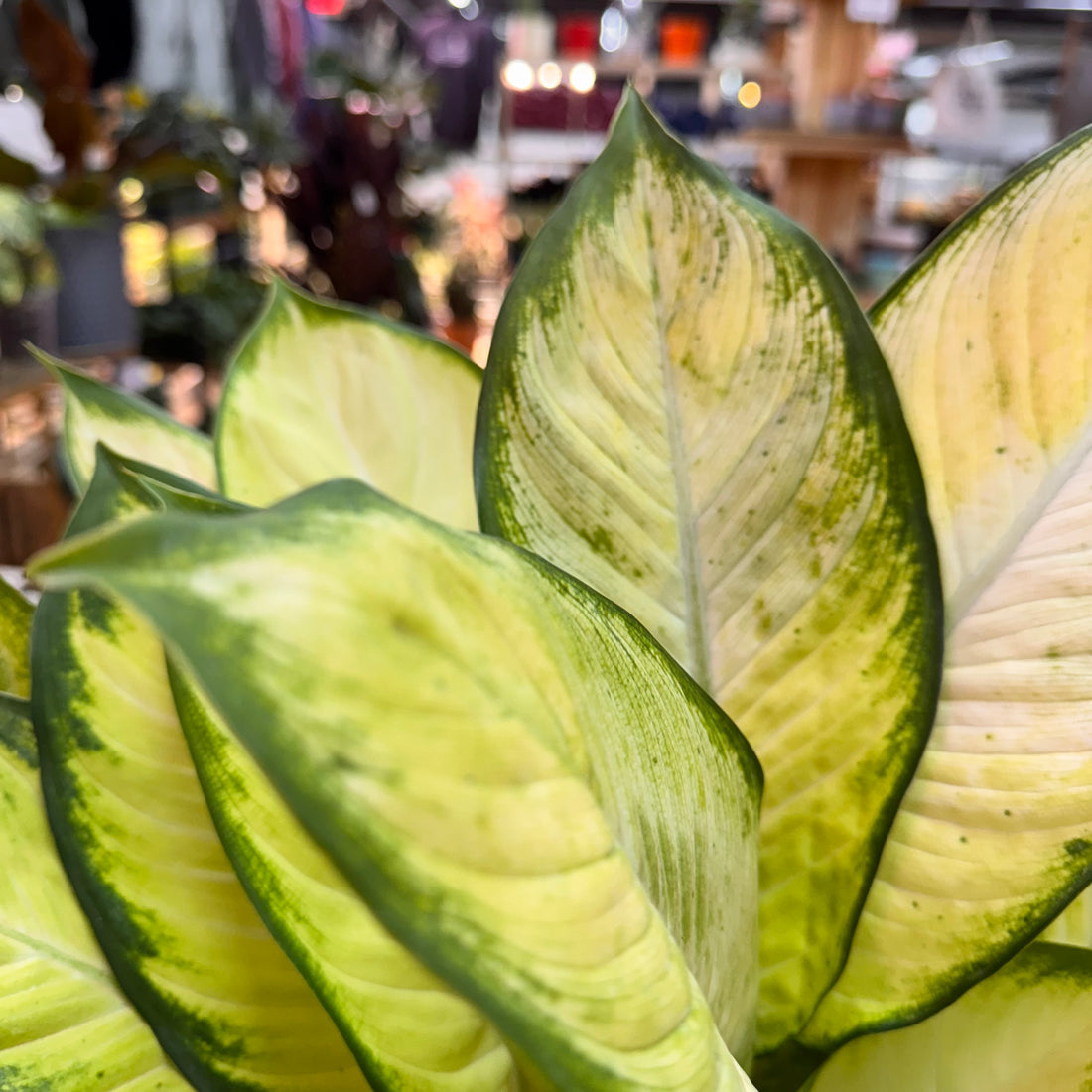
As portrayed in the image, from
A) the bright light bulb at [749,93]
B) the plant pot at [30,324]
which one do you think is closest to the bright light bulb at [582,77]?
the bright light bulb at [749,93]

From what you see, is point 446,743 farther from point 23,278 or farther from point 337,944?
point 23,278

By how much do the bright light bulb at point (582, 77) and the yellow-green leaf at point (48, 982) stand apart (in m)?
4.15

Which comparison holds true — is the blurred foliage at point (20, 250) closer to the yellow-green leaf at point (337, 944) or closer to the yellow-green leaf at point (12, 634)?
the yellow-green leaf at point (12, 634)

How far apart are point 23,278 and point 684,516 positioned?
1321 mm

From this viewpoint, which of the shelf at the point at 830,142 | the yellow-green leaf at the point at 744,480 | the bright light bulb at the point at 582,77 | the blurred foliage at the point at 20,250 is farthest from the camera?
the bright light bulb at the point at 582,77

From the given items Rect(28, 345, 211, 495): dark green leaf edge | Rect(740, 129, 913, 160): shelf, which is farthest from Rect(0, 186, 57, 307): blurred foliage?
Rect(740, 129, 913, 160): shelf

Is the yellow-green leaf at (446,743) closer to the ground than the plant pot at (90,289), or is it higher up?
higher up

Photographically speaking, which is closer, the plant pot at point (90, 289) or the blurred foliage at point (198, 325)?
the plant pot at point (90, 289)

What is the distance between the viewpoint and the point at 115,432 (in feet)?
1.01

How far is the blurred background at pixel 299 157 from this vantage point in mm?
1369

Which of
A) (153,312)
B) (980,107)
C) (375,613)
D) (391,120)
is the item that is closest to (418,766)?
(375,613)

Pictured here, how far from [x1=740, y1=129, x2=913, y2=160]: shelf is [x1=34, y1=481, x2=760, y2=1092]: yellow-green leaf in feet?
6.63

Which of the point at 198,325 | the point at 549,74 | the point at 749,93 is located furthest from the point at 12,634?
the point at 549,74

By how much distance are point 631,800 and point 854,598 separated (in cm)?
9
